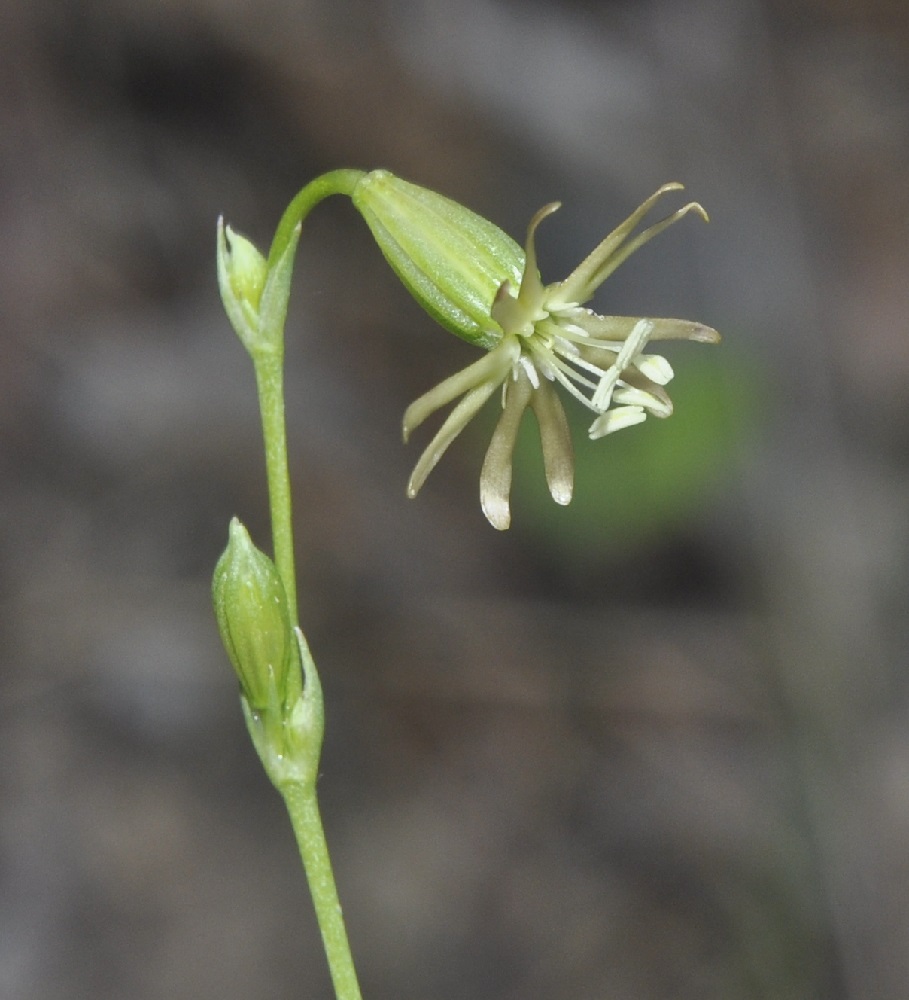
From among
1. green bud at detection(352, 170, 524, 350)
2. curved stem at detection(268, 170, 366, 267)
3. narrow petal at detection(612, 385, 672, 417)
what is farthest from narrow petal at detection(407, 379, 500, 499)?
curved stem at detection(268, 170, 366, 267)

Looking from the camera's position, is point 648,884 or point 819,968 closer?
point 819,968

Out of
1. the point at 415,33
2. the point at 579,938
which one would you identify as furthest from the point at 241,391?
the point at 579,938

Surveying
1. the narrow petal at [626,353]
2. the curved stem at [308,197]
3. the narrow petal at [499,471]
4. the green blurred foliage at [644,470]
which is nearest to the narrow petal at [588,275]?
the narrow petal at [626,353]

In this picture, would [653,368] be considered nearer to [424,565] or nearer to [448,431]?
[448,431]

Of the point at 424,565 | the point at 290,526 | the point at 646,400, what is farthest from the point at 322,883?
the point at 424,565

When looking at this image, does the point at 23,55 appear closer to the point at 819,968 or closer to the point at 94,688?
the point at 94,688

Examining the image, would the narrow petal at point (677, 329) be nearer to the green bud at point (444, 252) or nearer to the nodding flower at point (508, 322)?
the nodding flower at point (508, 322)
